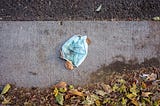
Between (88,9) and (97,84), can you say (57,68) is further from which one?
(88,9)

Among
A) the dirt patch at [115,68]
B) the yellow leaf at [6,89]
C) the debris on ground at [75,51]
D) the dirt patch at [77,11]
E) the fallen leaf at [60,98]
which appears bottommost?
the fallen leaf at [60,98]

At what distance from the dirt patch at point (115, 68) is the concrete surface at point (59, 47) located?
0.05 m

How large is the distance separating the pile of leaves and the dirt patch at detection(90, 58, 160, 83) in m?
0.04

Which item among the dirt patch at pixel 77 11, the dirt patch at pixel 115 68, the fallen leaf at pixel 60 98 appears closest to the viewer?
the fallen leaf at pixel 60 98

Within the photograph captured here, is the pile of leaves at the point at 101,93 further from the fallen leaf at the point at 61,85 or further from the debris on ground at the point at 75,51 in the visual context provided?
the debris on ground at the point at 75,51

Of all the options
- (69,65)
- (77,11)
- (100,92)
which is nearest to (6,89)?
(69,65)

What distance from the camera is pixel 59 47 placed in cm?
420

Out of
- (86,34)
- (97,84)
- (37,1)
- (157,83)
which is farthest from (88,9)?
(157,83)

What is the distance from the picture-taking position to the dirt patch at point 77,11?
4.29 meters

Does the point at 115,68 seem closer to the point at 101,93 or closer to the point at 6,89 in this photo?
the point at 101,93

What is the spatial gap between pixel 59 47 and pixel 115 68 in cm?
72

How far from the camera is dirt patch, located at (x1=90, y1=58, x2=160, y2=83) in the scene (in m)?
4.10

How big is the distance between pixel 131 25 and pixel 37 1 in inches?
47.5

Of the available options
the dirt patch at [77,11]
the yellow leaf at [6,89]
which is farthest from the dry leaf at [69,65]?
the yellow leaf at [6,89]
